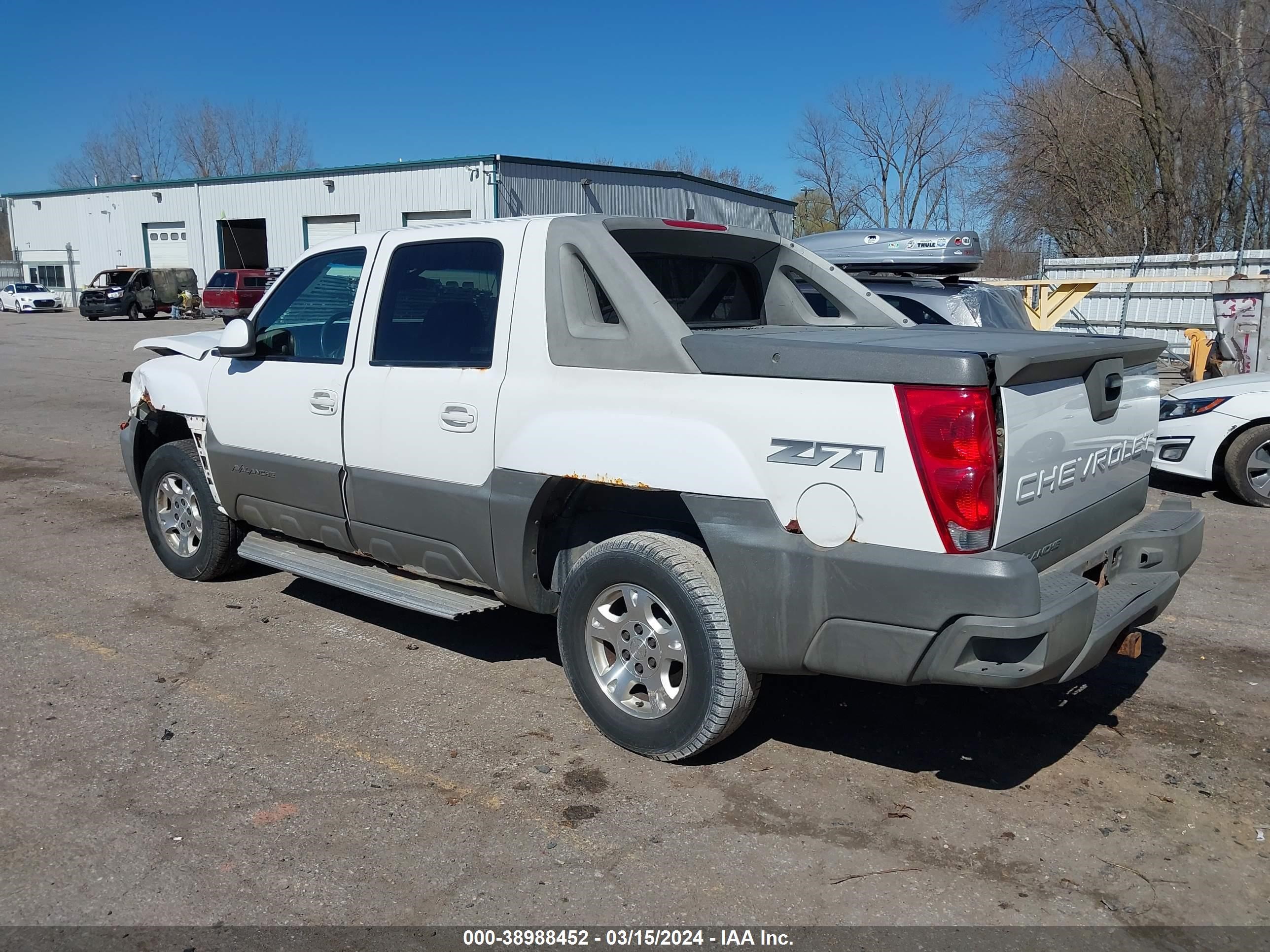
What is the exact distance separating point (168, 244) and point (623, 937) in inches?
1910

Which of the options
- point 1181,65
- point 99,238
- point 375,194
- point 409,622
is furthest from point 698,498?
point 99,238

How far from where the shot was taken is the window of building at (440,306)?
14.8 feet

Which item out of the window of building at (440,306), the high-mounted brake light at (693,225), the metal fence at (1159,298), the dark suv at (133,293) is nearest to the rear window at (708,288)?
the high-mounted brake light at (693,225)

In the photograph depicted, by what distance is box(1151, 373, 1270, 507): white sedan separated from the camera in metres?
8.23

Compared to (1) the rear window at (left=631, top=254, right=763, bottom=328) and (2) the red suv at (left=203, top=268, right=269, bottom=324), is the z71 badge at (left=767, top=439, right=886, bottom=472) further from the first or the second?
(2) the red suv at (left=203, top=268, right=269, bottom=324)

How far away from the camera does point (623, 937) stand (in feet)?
9.87

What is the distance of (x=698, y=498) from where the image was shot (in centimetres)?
370

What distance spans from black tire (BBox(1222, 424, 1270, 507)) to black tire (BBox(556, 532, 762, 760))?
625cm

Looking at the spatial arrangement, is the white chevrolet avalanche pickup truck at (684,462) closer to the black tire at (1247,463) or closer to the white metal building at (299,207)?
the black tire at (1247,463)

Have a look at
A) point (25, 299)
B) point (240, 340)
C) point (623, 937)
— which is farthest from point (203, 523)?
point (25, 299)

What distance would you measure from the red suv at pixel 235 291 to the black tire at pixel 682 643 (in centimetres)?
3283

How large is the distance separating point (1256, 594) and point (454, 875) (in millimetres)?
5167

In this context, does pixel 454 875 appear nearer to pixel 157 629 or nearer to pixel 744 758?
pixel 744 758

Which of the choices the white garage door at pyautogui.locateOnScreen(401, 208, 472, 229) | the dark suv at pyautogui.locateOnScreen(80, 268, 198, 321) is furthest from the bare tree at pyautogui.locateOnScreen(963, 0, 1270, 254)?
the dark suv at pyautogui.locateOnScreen(80, 268, 198, 321)
